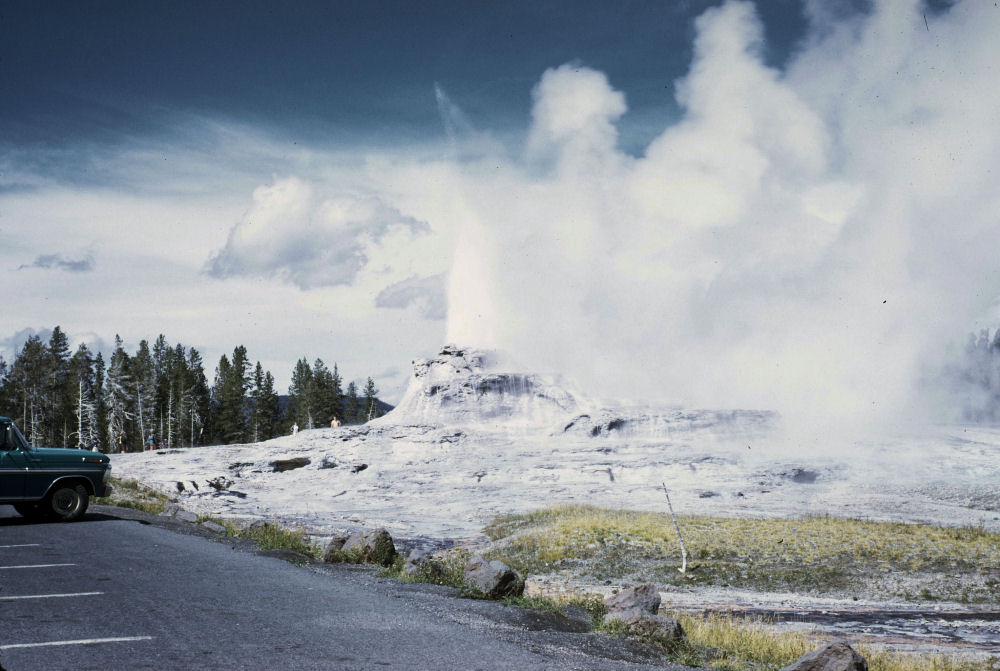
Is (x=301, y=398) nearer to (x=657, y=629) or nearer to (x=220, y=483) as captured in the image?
(x=220, y=483)

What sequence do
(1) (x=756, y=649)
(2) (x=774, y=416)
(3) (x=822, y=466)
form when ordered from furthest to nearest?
(2) (x=774, y=416), (3) (x=822, y=466), (1) (x=756, y=649)

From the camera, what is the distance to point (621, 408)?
5700 centimetres

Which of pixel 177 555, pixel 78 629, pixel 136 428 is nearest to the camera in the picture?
pixel 78 629

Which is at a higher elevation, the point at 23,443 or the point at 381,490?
the point at 23,443

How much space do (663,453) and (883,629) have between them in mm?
30235

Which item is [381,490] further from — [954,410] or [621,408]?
[954,410]

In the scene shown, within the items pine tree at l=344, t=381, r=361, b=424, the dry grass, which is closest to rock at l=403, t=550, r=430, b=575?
the dry grass

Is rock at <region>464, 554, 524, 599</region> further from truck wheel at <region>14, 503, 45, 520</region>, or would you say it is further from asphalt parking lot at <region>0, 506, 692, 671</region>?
truck wheel at <region>14, 503, 45, 520</region>

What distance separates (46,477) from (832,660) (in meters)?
17.6

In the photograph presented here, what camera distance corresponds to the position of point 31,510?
19.2m

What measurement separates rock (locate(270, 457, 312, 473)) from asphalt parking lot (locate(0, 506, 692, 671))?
37.8 m

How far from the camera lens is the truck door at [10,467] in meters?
17.3

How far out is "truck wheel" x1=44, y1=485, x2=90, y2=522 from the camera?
18469mm

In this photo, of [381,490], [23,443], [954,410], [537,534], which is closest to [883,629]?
[537,534]
